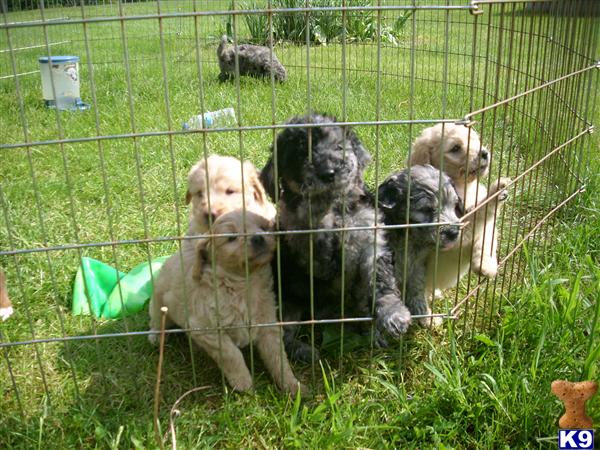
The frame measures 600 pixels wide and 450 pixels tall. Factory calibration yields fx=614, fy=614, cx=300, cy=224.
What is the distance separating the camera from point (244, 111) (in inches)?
215

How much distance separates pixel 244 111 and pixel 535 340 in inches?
147

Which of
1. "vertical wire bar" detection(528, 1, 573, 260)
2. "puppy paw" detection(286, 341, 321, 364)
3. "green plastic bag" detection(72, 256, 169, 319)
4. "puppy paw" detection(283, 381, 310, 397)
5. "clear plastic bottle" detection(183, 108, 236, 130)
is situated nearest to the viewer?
A: "puppy paw" detection(283, 381, 310, 397)

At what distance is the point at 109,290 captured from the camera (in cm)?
305

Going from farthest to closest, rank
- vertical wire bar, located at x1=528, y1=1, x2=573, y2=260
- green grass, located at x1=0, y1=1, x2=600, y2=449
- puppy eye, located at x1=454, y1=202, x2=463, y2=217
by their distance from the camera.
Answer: vertical wire bar, located at x1=528, y1=1, x2=573, y2=260, puppy eye, located at x1=454, y1=202, x2=463, y2=217, green grass, located at x1=0, y1=1, x2=600, y2=449

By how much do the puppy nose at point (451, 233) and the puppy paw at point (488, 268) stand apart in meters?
0.17

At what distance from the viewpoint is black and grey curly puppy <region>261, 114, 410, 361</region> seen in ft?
7.74

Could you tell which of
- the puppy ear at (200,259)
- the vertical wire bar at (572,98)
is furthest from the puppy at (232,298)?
the vertical wire bar at (572,98)

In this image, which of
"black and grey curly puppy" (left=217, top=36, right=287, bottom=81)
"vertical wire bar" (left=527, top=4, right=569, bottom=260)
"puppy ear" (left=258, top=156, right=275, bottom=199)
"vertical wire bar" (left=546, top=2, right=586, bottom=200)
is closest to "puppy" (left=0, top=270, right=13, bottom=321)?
"puppy ear" (left=258, top=156, right=275, bottom=199)

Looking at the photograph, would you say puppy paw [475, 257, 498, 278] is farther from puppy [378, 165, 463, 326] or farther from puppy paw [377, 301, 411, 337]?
puppy paw [377, 301, 411, 337]

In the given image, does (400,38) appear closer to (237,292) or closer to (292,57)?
(292,57)

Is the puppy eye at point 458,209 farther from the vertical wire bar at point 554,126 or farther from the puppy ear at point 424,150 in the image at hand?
the vertical wire bar at point 554,126

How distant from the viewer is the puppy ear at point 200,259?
92.6 inches

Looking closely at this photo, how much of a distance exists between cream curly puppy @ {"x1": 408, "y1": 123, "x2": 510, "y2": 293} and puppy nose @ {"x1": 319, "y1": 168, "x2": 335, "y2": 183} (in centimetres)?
57

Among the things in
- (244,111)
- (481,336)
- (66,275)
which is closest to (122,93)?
(244,111)
